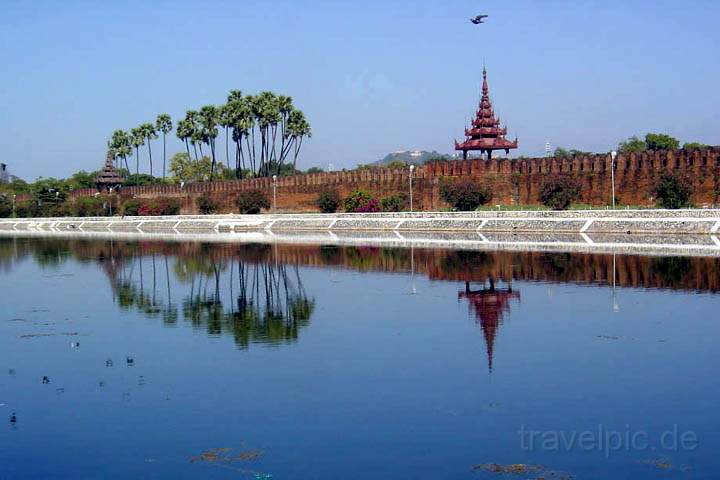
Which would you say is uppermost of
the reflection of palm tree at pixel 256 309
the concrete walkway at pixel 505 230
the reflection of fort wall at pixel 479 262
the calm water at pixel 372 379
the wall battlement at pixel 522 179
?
the wall battlement at pixel 522 179

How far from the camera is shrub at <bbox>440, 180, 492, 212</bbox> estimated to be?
161 feet

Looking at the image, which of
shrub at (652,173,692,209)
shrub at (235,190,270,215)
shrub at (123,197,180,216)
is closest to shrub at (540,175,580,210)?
shrub at (652,173,692,209)

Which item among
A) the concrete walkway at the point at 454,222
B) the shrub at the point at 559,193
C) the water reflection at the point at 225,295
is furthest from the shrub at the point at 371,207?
the water reflection at the point at 225,295

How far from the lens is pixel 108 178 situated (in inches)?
3506

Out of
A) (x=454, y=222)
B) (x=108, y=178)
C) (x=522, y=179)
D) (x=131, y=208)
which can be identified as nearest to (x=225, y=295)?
(x=454, y=222)

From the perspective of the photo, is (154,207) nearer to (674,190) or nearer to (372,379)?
(674,190)

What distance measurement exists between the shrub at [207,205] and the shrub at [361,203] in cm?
1546

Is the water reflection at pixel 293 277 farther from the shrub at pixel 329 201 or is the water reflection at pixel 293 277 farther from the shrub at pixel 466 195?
the shrub at pixel 329 201

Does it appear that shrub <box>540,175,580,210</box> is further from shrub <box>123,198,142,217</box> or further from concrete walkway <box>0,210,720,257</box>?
shrub <box>123,198,142,217</box>

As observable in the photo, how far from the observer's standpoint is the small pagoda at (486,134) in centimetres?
5872

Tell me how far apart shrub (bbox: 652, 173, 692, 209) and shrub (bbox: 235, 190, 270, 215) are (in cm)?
2918

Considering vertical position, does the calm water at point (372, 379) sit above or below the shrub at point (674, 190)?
below

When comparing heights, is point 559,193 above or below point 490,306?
above

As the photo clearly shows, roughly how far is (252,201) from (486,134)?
1591 centimetres
